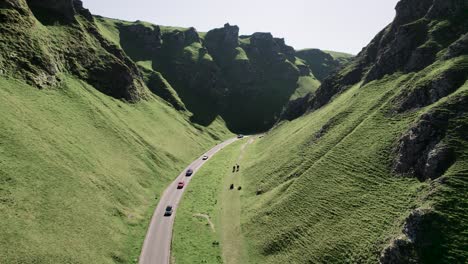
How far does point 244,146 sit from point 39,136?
282 feet

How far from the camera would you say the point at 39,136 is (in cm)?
6241

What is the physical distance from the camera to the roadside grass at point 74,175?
145ft

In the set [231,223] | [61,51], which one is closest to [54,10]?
[61,51]

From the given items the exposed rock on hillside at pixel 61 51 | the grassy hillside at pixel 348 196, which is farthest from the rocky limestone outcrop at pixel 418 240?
the exposed rock on hillside at pixel 61 51

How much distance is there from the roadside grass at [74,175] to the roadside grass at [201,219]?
691cm

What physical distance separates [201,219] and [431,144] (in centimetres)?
4198

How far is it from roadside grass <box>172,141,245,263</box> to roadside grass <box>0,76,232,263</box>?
6913 millimetres

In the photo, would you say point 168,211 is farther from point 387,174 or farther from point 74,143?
A: point 387,174

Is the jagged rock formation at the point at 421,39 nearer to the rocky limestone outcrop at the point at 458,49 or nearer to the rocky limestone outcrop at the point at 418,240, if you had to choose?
the rocky limestone outcrop at the point at 458,49

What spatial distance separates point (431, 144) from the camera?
47031 millimetres

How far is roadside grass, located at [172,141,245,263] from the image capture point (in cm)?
5118

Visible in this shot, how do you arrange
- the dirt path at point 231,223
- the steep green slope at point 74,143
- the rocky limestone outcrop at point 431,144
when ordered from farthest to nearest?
the dirt path at point 231,223, the steep green slope at point 74,143, the rocky limestone outcrop at point 431,144

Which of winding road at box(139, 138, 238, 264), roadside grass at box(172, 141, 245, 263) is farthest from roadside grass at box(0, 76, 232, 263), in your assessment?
roadside grass at box(172, 141, 245, 263)

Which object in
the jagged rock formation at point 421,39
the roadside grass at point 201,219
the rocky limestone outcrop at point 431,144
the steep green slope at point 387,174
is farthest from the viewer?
the jagged rock formation at point 421,39
